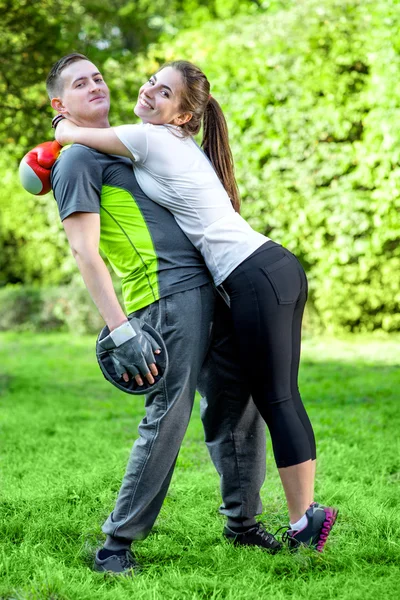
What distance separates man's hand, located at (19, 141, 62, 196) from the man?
0.12 m

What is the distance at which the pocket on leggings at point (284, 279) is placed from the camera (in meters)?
2.79

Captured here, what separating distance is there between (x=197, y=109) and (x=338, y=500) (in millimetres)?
1994

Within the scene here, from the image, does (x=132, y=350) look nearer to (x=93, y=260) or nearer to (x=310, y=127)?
(x=93, y=260)

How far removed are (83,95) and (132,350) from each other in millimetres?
970

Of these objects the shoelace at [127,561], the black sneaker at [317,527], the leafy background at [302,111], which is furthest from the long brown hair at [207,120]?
the leafy background at [302,111]

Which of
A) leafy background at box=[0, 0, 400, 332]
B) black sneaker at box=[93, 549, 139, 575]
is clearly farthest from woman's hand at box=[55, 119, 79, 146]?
leafy background at box=[0, 0, 400, 332]

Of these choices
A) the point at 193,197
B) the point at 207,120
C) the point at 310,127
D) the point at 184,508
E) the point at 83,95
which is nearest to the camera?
the point at 193,197

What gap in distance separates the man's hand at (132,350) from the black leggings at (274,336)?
34 cm

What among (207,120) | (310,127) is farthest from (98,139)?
(310,127)

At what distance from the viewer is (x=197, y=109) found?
9.49ft

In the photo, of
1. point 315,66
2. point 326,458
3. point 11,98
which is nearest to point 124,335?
point 326,458

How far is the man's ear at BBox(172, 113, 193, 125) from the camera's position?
2875mm

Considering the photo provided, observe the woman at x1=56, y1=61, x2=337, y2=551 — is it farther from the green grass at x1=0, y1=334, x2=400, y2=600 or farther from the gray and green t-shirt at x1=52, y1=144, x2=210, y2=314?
the green grass at x1=0, y1=334, x2=400, y2=600

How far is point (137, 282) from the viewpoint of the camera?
113 inches
